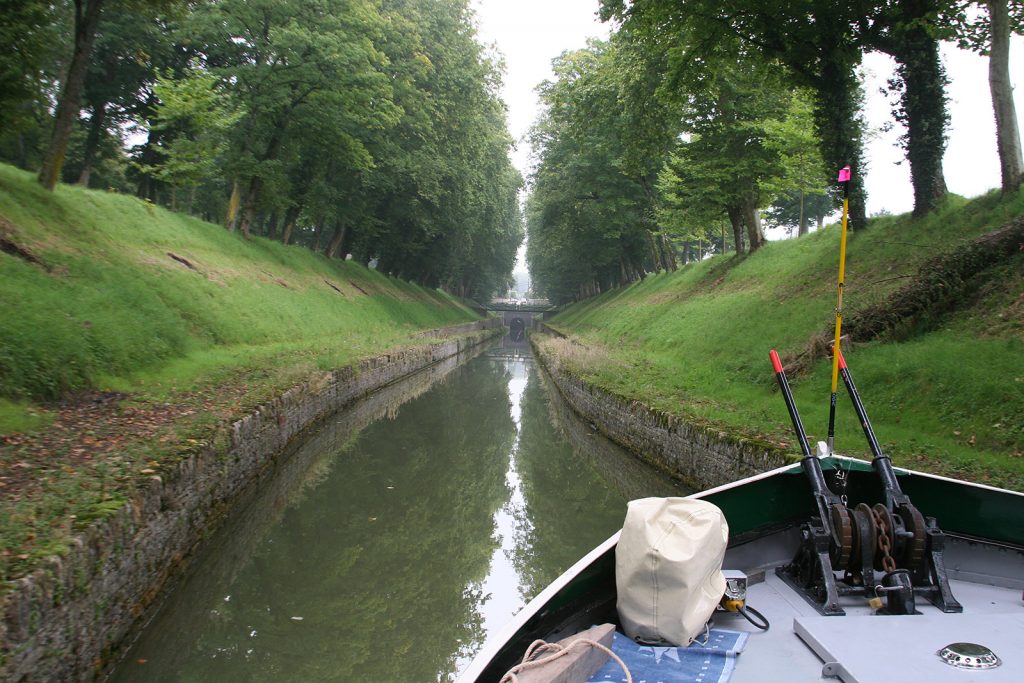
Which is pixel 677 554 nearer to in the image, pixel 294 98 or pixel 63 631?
pixel 63 631

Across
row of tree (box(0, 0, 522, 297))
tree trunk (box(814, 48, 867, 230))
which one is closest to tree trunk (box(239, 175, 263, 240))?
row of tree (box(0, 0, 522, 297))

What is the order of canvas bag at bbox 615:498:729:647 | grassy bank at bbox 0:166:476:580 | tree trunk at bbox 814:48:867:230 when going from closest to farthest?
canvas bag at bbox 615:498:729:647
grassy bank at bbox 0:166:476:580
tree trunk at bbox 814:48:867:230

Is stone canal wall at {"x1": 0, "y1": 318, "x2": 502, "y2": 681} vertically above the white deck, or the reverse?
the white deck

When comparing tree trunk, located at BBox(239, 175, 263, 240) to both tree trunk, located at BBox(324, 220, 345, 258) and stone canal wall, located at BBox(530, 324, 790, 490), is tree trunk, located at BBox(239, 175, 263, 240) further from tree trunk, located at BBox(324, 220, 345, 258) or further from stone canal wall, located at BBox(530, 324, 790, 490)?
stone canal wall, located at BBox(530, 324, 790, 490)

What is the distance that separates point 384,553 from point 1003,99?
14.2 meters

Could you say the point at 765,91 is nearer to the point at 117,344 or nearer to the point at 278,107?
the point at 278,107

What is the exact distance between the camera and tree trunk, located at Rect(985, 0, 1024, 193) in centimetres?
1238

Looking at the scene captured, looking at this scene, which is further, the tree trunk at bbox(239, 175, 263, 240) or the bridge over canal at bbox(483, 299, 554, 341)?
the bridge over canal at bbox(483, 299, 554, 341)

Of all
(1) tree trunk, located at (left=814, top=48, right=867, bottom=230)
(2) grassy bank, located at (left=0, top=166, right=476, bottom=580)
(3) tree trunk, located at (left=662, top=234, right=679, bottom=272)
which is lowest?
(2) grassy bank, located at (left=0, top=166, right=476, bottom=580)

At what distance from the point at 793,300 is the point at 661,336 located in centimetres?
678

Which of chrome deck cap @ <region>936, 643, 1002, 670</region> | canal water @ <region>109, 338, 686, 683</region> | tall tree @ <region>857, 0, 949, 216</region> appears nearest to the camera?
chrome deck cap @ <region>936, 643, 1002, 670</region>

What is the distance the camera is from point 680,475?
1025cm

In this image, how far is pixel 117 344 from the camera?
440 inches

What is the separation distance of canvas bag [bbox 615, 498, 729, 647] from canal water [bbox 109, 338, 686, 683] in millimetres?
2469
